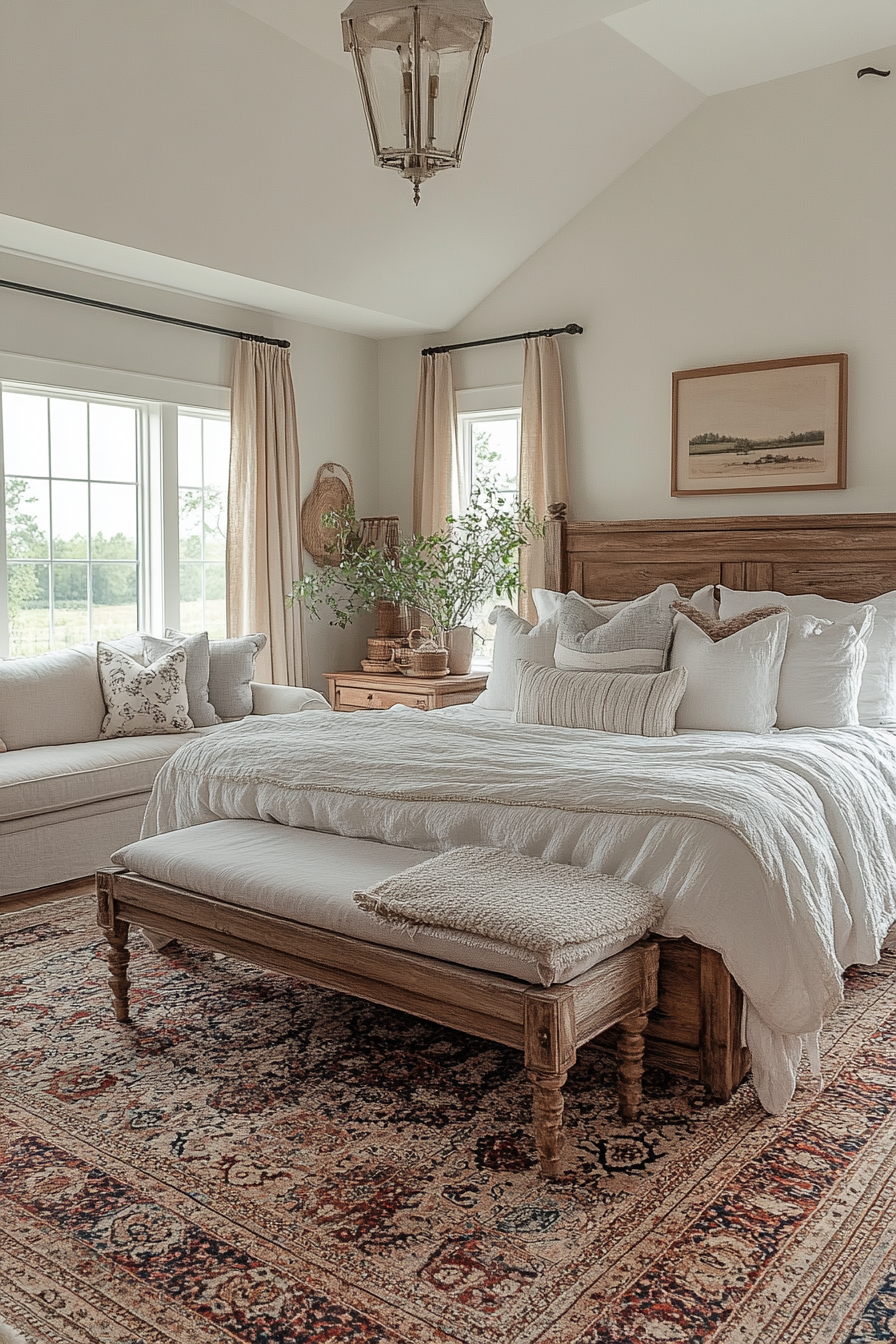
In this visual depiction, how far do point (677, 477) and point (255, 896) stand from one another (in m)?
3.14

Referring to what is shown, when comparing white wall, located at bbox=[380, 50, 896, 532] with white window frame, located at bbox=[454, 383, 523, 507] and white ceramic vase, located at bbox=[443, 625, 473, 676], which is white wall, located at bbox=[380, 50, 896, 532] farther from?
white ceramic vase, located at bbox=[443, 625, 473, 676]

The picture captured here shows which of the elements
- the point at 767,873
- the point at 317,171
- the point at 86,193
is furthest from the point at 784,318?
the point at 767,873

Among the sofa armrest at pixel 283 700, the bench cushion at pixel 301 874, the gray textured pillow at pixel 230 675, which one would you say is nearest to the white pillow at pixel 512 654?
the sofa armrest at pixel 283 700

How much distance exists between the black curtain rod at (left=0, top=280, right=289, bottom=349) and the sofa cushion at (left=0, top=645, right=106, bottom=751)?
1481 millimetres

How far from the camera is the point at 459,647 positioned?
18.6 feet

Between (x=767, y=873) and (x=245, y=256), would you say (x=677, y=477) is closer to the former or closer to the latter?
(x=245, y=256)

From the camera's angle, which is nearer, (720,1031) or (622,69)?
(720,1031)

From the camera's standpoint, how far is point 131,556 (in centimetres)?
524

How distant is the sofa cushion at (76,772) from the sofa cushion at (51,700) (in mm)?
65

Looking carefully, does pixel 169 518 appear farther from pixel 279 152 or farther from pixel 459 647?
pixel 279 152

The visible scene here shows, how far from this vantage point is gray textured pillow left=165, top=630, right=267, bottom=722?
5035mm

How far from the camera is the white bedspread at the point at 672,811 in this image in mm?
2396

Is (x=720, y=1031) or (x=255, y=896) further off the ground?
(x=255, y=896)

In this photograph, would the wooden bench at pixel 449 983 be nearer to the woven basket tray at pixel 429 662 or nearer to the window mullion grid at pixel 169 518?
the window mullion grid at pixel 169 518
